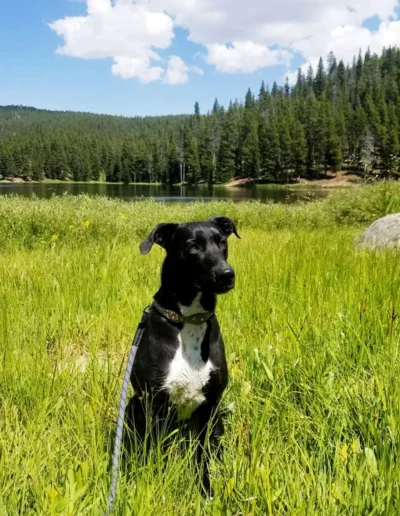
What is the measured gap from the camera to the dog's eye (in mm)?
2318

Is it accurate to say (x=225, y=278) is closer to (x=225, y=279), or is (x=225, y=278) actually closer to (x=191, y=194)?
(x=225, y=279)

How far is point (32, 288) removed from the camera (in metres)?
4.66

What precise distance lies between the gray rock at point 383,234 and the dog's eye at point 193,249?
6.26 metres

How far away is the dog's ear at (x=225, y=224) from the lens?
269cm

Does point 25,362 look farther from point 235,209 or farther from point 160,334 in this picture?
point 235,209

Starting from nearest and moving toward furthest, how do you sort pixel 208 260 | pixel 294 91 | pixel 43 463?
pixel 43 463 < pixel 208 260 < pixel 294 91

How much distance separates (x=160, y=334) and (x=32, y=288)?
286cm

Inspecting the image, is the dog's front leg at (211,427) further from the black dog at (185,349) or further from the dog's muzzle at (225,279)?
the dog's muzzle at (225,279)

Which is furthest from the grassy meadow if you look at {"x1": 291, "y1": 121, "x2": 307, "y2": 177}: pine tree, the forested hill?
{"x1": 291, "y1": 121, "x2": 307, "y2": 177}: pine tree

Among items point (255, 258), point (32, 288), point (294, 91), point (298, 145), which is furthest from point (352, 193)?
point (294, 91)

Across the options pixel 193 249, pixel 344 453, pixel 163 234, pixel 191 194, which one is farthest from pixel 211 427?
pixel 191 194

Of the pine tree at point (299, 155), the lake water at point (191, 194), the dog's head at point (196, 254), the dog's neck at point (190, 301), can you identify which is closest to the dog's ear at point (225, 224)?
the dog's head at point (196, 254)

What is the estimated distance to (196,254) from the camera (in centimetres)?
231

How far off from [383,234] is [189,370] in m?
7.28
